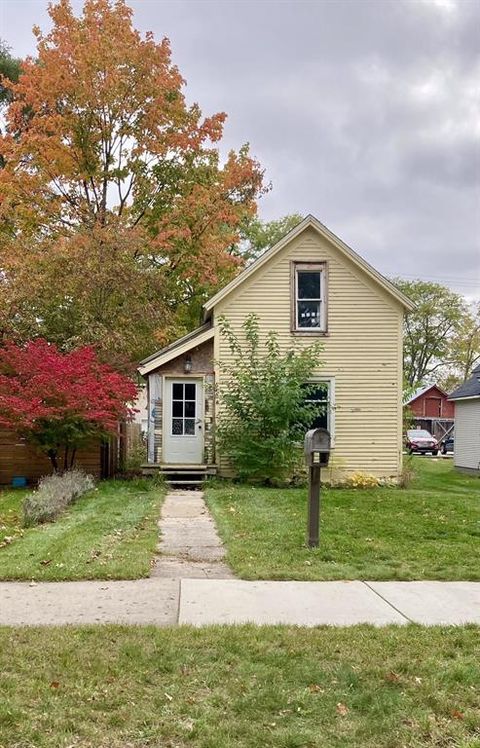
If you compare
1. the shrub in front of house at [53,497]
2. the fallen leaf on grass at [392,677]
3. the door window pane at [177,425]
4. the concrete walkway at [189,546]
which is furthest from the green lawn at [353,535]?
the door window pane at [177,425]

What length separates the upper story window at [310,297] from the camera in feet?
50.7

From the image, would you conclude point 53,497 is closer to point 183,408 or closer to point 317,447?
point 317,447

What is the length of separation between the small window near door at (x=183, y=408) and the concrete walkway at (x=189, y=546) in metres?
4.04

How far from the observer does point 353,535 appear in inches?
321

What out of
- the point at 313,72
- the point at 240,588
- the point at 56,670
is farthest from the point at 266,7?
the point at 56,670

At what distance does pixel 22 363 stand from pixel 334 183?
12.5 metres

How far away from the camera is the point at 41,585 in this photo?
5707 millimetres

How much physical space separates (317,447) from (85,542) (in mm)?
2994

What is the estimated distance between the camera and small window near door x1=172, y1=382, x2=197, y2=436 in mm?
15336

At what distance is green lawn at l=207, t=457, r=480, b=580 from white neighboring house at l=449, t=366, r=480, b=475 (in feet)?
34.4

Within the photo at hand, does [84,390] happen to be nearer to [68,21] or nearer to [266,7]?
[266,7]

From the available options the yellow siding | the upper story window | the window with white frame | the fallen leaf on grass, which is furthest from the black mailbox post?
the upper story window

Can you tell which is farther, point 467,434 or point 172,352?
point 467,434

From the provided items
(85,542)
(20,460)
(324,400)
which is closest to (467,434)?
(324,400)
